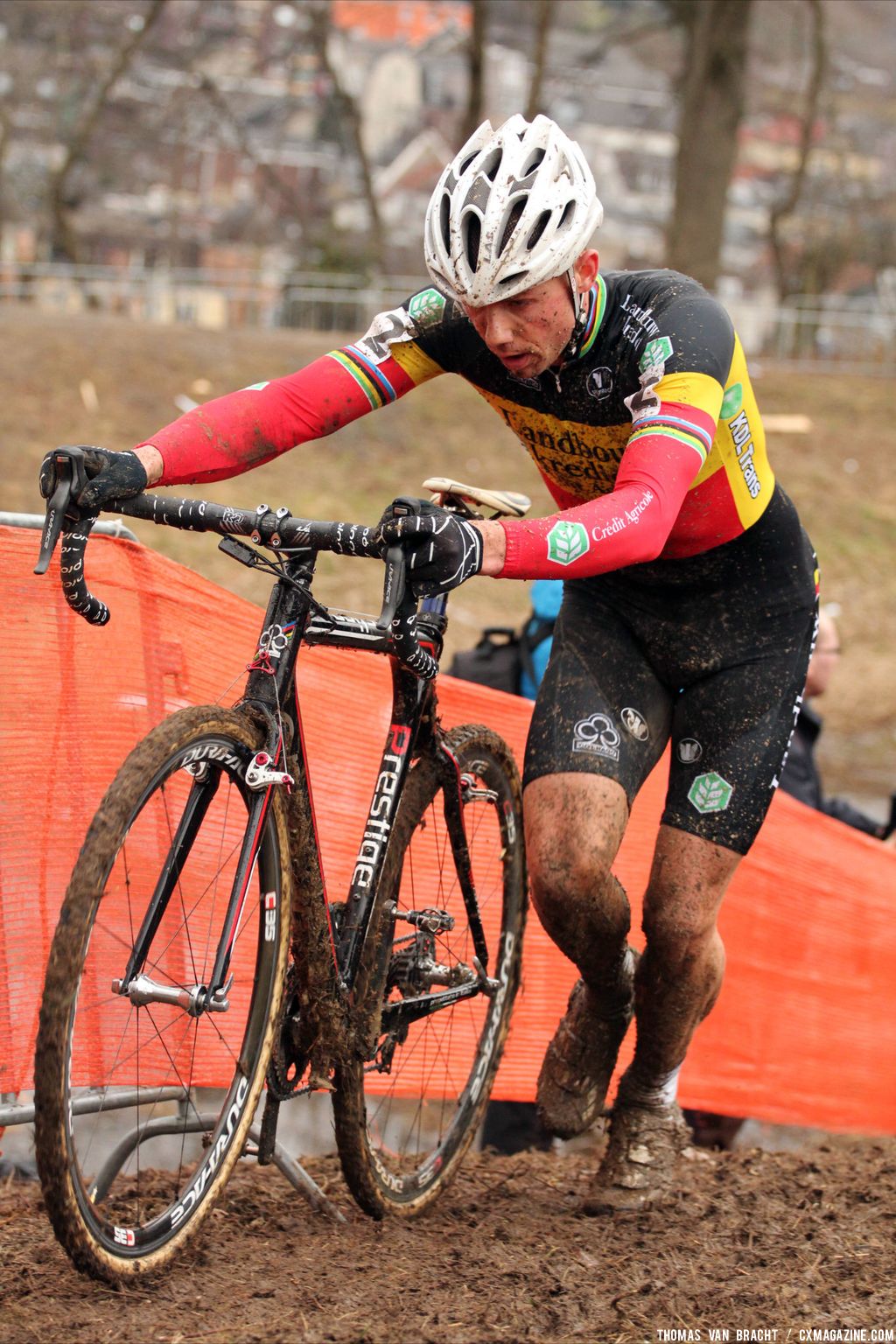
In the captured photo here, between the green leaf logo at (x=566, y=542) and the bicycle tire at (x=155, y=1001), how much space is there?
30.3 inches

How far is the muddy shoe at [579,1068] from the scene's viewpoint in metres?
4.45

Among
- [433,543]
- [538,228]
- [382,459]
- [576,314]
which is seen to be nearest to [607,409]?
[576,314]

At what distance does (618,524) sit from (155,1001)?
4.69 ft

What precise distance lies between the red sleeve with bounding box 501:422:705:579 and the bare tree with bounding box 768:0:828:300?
24.2 m

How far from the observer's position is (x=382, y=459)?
18.0m

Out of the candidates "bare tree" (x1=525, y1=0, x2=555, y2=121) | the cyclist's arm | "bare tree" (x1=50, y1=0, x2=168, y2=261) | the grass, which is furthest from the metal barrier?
the cyclist's arm

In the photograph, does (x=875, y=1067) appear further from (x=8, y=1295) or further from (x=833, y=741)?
(x=833, y=741)

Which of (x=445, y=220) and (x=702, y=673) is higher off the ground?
(x=445, y=220)

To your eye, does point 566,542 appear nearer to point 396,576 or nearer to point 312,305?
point 396,576

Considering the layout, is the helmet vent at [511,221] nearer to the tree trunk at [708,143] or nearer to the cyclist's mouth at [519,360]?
the cyclist's mouth at [519,360]

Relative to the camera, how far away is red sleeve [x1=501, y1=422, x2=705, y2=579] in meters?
3.24

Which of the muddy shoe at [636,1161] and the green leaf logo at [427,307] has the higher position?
the green leaf logo at [427,307]

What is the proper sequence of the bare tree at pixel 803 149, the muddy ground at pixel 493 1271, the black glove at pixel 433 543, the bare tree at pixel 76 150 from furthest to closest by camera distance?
1. the bare tree at pixel 76 150
2. the bare tree at pixel 803 149
3. the muddy ground at pixel 493 1271
4. the black glove at pixel 433 543

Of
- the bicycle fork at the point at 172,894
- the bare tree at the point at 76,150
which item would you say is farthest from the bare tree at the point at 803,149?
the bicycle fork at the point at 172,894
